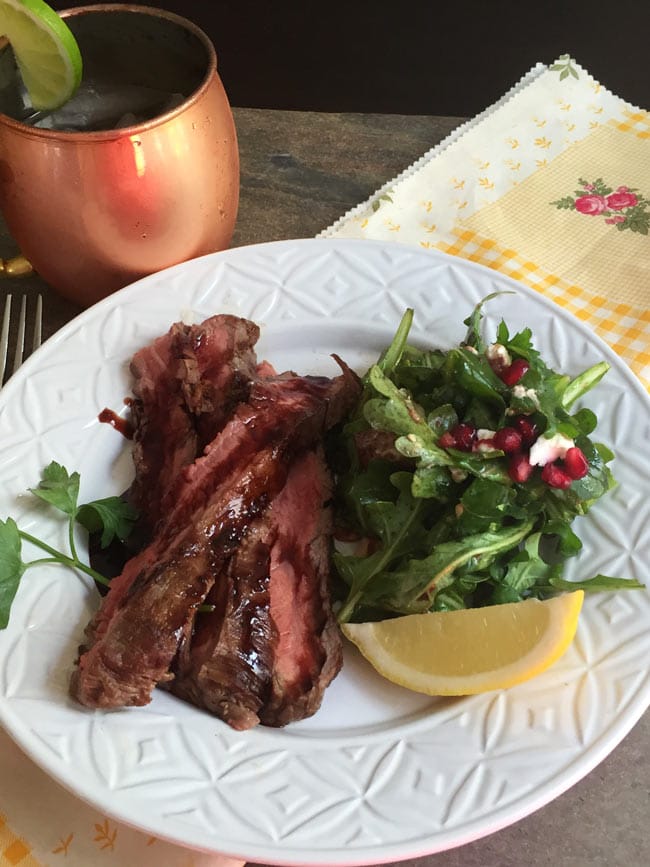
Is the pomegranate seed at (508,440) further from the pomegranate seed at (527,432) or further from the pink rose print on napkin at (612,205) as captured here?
the pink rose print on napkin at (612,205)

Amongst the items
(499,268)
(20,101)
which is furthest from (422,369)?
(20,101)

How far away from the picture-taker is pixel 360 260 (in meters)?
1.83

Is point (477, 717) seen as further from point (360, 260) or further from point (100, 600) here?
point (360, 260)

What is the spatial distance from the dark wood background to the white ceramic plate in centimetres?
203

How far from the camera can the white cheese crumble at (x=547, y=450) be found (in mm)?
1304

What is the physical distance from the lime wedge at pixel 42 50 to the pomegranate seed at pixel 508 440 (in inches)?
40.4

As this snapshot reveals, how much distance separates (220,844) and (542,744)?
1.51ft

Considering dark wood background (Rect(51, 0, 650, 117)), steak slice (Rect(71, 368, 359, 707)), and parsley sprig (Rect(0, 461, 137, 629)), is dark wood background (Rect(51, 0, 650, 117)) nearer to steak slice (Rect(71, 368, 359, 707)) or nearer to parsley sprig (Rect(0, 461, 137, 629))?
steak slice (Rect(71, 368, 359, 707))

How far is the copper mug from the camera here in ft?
4.97

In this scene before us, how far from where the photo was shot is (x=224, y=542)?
1.36 metres

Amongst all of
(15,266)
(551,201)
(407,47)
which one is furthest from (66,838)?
(407,47)

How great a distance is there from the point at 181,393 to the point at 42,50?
0.67 meters

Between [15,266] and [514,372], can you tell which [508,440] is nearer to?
[514,372]

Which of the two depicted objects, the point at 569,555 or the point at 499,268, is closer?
the point at 569,555
